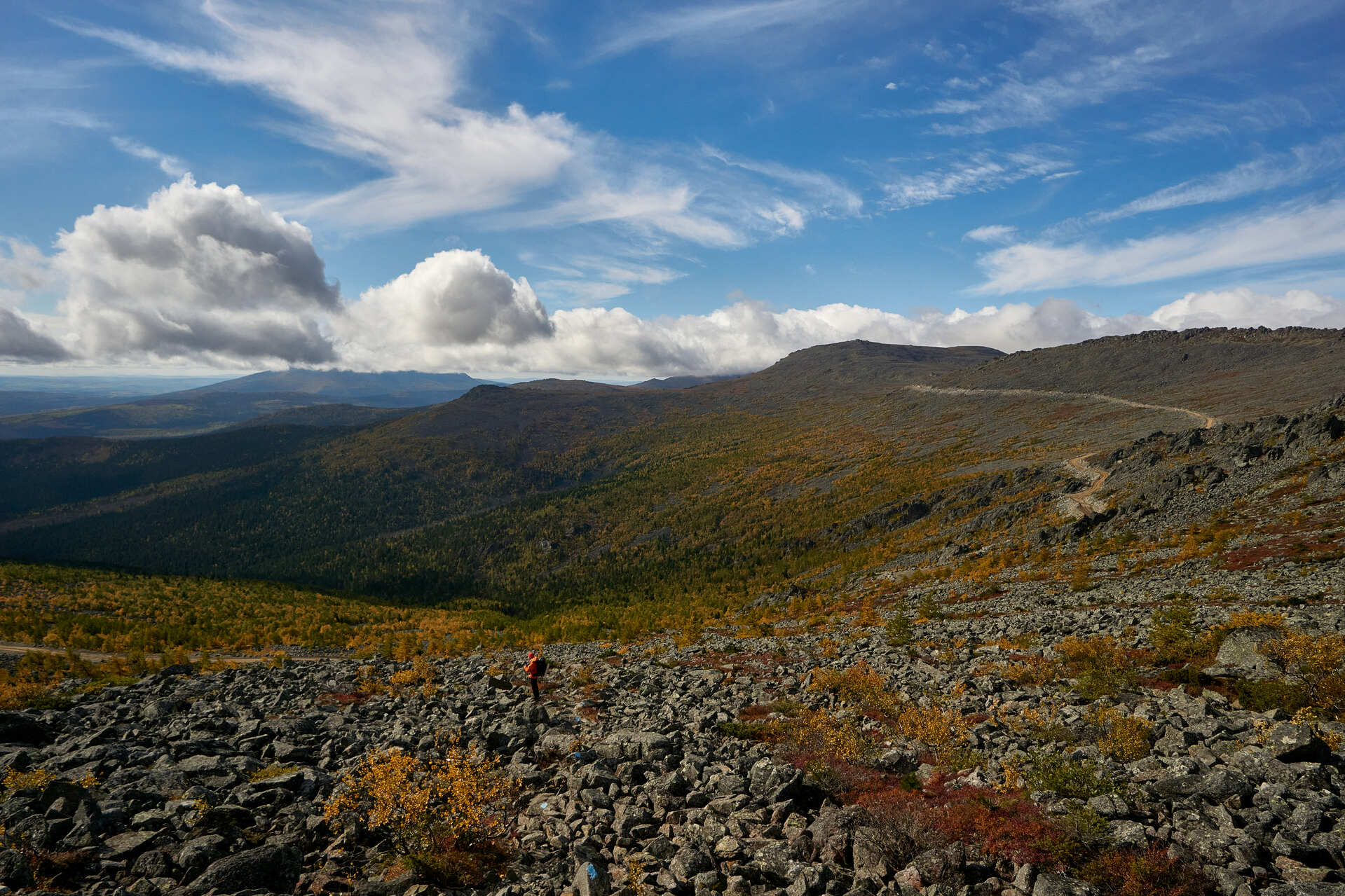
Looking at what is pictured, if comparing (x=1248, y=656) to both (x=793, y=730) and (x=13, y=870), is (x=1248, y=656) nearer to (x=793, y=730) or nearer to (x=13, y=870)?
(x=793, y=730)

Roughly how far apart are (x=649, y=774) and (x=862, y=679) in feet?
27.4

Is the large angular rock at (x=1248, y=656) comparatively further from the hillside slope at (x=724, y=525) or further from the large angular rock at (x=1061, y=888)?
the hillside slope at (x=724, y=525)

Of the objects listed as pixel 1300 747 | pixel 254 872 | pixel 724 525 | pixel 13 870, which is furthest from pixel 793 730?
pixel 724 525

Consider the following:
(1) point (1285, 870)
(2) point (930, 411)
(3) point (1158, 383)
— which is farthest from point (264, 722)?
(3) point (1158, 383)

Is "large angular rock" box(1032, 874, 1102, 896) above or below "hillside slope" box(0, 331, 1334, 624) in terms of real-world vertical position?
above

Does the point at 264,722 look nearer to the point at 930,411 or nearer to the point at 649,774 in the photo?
the point at 649,774

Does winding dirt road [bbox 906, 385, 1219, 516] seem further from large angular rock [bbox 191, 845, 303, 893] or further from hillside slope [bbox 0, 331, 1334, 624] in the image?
large angular rock [bbox 191, 845, 303, 893]

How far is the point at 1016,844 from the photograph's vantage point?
738cm

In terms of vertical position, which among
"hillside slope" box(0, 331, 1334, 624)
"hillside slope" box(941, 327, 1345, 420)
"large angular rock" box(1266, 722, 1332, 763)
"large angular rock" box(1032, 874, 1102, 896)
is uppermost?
"hillside slope" box(941, 327, 1345, 420)

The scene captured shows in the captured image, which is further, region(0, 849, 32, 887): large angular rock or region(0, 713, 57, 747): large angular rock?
region(0, 713, 57, 747): large angular rock

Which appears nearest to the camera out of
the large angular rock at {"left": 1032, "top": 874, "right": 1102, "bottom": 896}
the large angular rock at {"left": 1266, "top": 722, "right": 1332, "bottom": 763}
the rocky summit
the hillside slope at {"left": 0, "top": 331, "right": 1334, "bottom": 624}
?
the large angular rock at {"left": 1032, "top": 874, "right": 1102, "bottom": 896}

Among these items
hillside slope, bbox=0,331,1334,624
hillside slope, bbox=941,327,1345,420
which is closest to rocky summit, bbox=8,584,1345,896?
hillside slope, bbox=0,331,1334,624

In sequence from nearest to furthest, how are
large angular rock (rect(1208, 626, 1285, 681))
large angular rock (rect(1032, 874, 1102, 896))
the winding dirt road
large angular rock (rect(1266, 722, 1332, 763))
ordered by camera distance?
large angular rock (rect(1032, 874, 1102, 896)), large angular rock (rect(1266, 722, 1332, 763)), large angular rock (rect(1208, 626, 1285, 681)), the winding dirt road

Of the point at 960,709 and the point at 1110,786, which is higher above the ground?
the point at 1110,786
